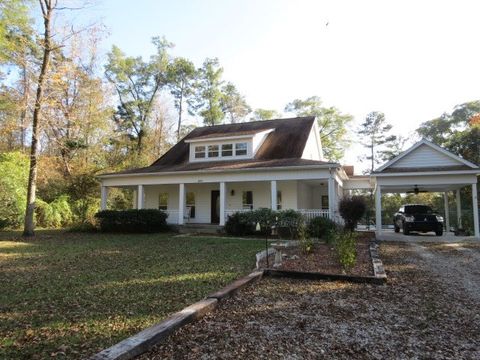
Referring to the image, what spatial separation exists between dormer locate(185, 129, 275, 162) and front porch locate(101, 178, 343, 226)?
65.2 inches

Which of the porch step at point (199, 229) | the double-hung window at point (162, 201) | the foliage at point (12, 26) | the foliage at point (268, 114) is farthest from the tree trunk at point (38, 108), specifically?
the foliage at point (268, 114)

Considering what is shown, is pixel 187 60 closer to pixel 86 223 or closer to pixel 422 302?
pixel 86 223

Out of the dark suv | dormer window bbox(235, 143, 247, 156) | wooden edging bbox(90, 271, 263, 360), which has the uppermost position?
dormer window bbox(235, 143, 247, 156)

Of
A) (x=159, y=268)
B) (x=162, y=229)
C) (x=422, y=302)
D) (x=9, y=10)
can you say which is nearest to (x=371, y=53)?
(x=422, y=302)

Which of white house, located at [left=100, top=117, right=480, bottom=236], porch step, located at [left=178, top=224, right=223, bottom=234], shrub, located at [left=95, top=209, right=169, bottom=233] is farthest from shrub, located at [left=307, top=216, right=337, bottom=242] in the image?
shrub, located at [left=95, top=209, right=169, bottom=233]

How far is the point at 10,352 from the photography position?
136 inches

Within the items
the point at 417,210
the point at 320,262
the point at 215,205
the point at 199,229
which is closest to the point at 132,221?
the point at 199,229

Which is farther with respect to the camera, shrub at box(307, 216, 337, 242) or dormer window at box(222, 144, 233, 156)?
dormer window at box(222, 144, 233, 156)

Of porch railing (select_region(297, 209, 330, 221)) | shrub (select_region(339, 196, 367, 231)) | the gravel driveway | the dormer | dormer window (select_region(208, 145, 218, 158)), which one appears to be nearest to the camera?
the gravel driveway

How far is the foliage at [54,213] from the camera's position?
Answer: 21.3 metres

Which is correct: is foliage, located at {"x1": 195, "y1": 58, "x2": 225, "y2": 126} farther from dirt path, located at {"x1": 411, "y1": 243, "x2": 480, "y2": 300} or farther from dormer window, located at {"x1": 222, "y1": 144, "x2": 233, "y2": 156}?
dirt path, located at {"x1": 411, "y1": 243, "x2": 480, "y2": 300}

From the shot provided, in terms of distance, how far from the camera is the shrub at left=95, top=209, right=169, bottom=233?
17859 mm

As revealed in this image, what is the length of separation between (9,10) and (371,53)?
16012 millimetres

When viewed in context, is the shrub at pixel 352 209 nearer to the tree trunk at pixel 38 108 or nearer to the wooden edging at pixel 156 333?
the wooden edging at pixel 156 333
